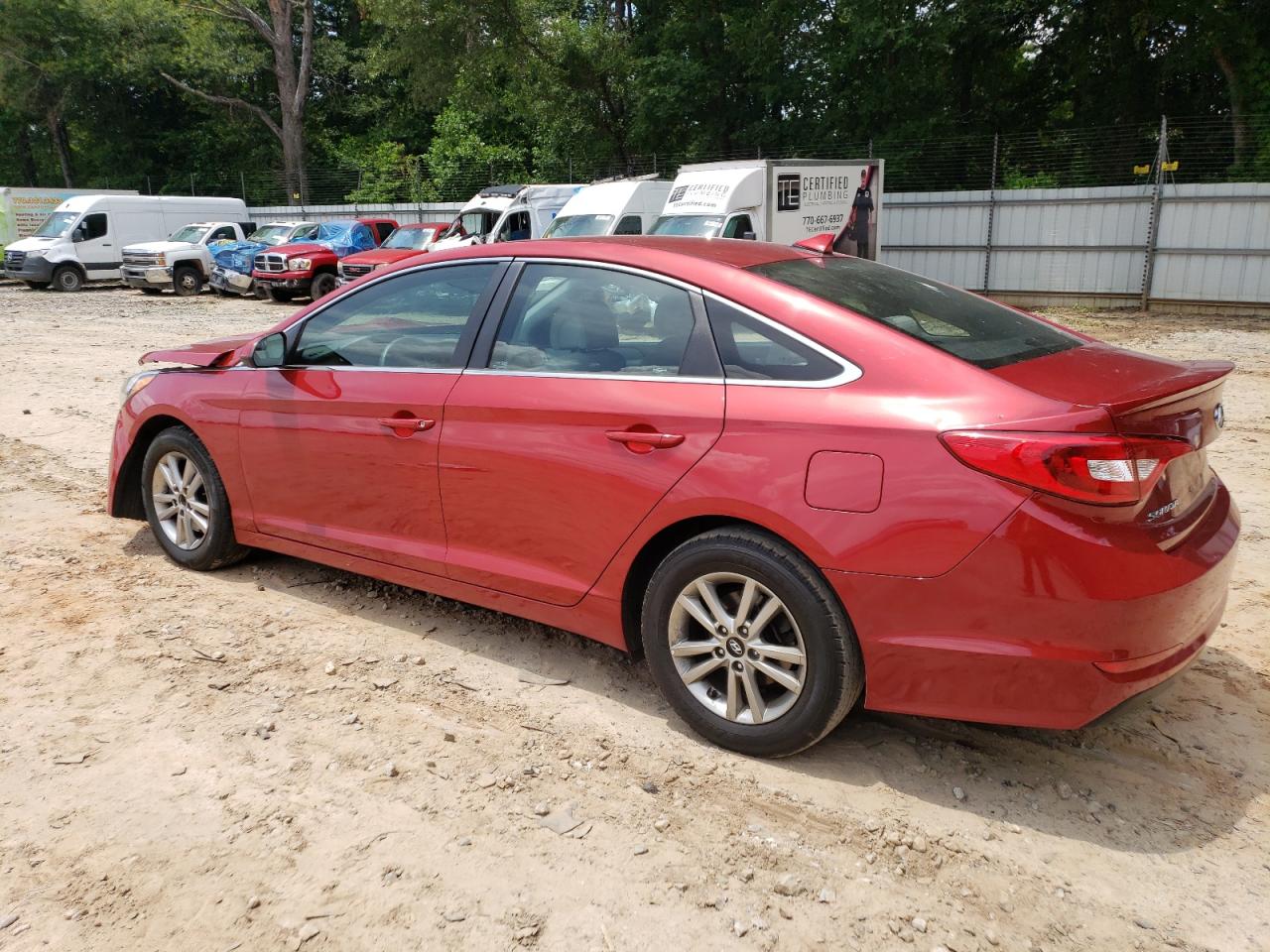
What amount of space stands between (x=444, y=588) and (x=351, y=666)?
0.46 metres

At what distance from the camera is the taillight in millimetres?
2627

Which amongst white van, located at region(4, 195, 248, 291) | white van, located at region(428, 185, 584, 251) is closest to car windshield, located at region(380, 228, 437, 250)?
white van, located at region(428, 185, 584, 251)

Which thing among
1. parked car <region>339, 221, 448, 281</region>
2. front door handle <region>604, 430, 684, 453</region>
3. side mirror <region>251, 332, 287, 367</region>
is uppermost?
side mirror <region>251, 332, 287, 367</region>

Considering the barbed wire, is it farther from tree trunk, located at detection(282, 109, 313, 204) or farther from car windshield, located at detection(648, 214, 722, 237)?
car windshield, located at detection(648, 214, 722, 237)

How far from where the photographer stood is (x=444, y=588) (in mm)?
3988

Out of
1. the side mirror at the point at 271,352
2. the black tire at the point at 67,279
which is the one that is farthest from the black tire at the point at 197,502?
the black tire at the point at 67,279

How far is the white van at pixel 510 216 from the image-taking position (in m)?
20.6

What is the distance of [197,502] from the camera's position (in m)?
4.86

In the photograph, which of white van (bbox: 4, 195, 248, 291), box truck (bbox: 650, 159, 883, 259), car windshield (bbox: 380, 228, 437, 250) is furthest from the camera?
white van (bbox: 4, 195, 248, 291)

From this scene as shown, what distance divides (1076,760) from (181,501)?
4.01m

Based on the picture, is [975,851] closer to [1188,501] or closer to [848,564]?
[848,564]

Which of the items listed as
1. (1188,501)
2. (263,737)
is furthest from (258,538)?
(1188,501)

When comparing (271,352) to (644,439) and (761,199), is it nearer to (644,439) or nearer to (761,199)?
(644,439)

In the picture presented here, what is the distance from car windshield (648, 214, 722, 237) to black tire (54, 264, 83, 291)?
1734cm
